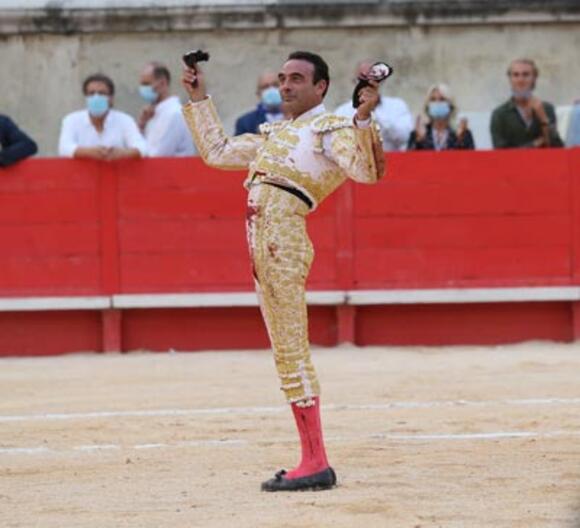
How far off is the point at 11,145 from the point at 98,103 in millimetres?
620

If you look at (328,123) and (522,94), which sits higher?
(522,94)

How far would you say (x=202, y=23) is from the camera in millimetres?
14992

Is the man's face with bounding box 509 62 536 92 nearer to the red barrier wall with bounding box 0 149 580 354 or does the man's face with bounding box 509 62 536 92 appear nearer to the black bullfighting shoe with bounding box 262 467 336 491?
the red barrier wall with bounding box 0 149 580 354

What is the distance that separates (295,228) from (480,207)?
5.35 m

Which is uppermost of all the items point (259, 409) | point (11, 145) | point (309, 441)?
point (11, 145)

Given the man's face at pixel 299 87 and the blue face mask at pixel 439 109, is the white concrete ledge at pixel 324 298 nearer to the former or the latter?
the blue face mask at pixel 439 109

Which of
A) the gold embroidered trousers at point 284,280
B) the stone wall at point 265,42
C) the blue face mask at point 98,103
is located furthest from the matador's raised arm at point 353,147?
the stone wall at point 265,42

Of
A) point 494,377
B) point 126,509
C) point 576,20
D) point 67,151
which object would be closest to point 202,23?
point 576,20

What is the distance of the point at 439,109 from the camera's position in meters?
11.5

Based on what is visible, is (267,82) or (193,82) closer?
(193,82)

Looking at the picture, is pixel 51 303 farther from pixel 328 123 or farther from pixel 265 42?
pixel 328 123

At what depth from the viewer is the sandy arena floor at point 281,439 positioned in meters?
6.03

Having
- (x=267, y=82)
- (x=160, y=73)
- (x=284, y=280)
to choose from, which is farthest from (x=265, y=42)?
(x=284, y=280)

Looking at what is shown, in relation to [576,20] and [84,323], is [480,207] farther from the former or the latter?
[576,20]
